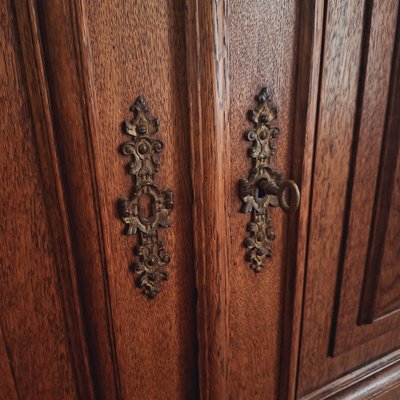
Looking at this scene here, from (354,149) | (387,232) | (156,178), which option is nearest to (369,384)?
(387,232)

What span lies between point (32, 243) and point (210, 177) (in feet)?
0.53

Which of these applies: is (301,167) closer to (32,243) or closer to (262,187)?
(262,187)

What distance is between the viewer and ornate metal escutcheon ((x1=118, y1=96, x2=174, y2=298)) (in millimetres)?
281

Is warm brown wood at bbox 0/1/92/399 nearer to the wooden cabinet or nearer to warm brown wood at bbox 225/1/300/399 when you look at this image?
the wooden cabinet

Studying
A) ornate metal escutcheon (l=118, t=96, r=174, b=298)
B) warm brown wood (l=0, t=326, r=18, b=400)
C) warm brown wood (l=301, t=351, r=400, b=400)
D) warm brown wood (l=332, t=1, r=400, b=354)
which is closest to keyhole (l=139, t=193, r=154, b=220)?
ornate metal escutcheon (l=118, t=96, r=174, b=298)

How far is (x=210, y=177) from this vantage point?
31cm

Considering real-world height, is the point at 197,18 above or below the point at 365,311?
above

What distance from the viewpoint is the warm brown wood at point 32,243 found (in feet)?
0.80

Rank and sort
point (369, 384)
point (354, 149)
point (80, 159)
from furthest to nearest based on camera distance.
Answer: point (369, 384), point (354, 149), point (80, 159)

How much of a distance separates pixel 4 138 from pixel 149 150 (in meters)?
0.11

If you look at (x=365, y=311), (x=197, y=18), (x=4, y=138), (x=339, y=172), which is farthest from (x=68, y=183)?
(x=365, y=311)

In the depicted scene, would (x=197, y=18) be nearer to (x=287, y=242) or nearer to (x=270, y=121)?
(x=270, y=121)

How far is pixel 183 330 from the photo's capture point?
0.35m

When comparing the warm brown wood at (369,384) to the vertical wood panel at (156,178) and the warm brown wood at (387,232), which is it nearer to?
the warm brown wood at (387,232)
